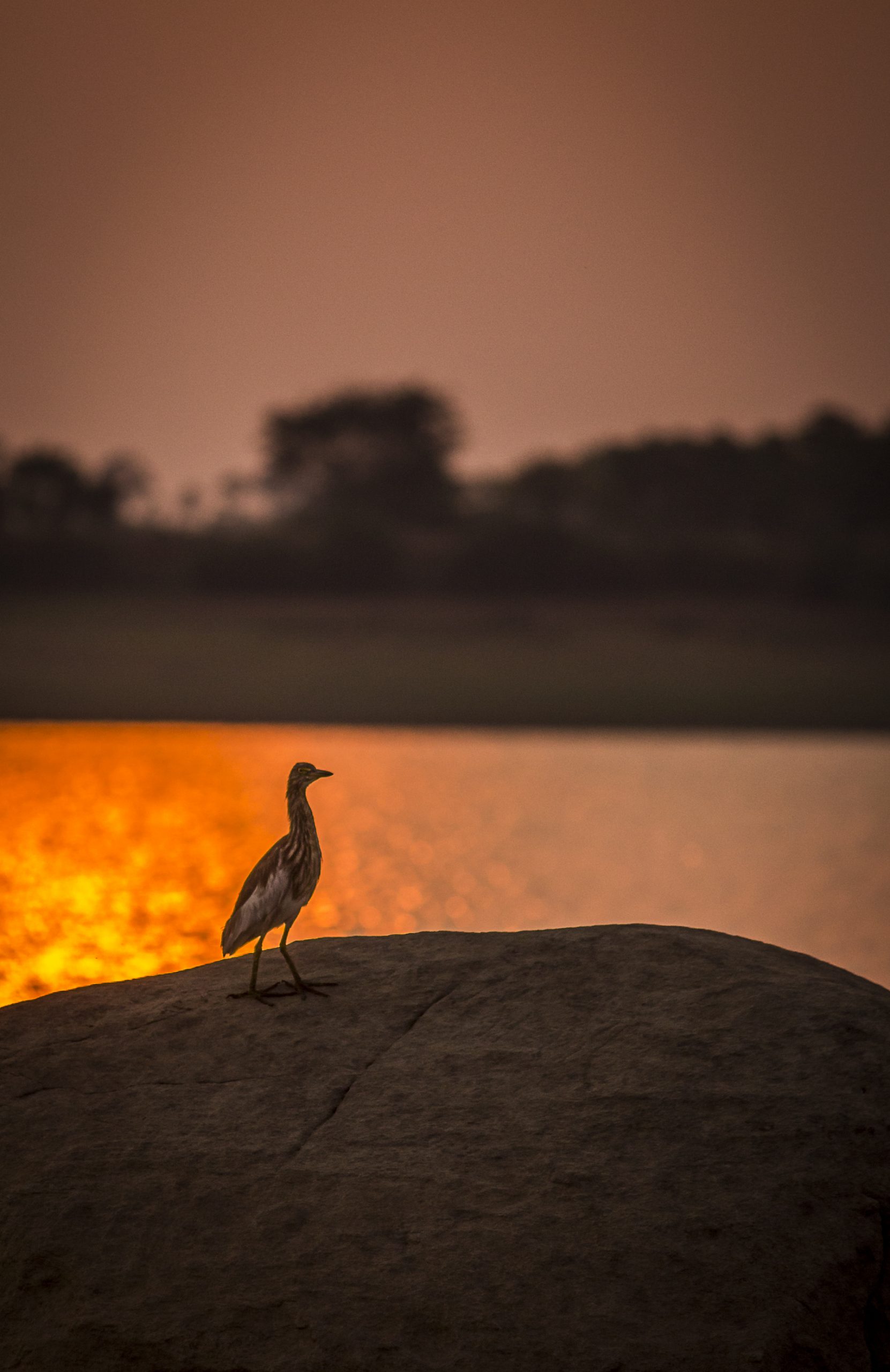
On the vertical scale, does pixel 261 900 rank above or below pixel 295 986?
above

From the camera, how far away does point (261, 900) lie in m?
6.63

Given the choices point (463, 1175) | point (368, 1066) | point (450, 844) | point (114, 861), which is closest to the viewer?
point (463, 1175)

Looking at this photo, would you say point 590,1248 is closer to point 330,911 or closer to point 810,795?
point 330,911

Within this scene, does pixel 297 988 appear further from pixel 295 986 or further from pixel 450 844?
pixel 450 844

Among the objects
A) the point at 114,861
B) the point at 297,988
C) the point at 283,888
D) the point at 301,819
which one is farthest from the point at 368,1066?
the point at 114,861

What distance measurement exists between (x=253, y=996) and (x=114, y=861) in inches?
679

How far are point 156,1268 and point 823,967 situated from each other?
12.7 ft

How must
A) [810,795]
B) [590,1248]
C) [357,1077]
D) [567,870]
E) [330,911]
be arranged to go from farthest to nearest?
[810,795], [567,870], [330,911], [357,1077], [590,1248]

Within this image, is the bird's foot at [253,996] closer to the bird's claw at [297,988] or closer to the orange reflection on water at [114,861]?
the bird's claw at [297,988]

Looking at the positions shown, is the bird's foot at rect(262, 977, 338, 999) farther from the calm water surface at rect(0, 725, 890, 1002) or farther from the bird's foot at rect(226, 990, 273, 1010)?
the calm water surface at rect(0, 725, 890, 1002)

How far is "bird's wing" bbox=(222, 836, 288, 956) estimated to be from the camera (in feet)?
21.7

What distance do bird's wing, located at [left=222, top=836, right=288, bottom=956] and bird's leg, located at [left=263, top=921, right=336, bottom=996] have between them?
13cm

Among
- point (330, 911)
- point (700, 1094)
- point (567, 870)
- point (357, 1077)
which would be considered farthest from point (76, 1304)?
point (567, 870)

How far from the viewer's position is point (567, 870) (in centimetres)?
2298
